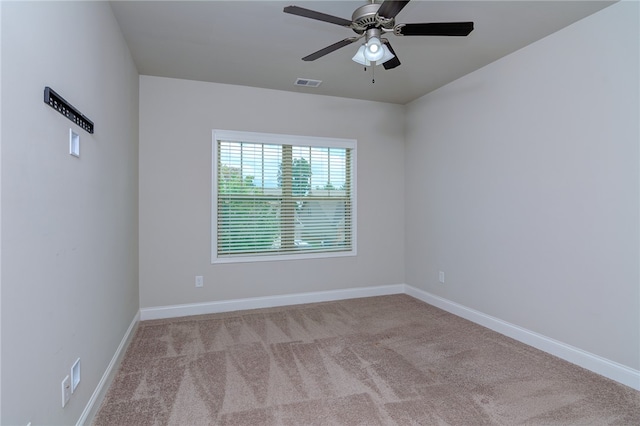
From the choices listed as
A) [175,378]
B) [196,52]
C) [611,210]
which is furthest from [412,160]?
→ [175,378]

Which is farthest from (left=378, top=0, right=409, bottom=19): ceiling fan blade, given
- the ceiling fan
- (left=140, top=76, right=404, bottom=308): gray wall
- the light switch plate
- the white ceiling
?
(left=140, top=76, right=404, bottom=308): gray wall

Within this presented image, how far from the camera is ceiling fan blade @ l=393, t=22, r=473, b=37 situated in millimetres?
1916

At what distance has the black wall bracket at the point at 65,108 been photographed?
138 centimetres

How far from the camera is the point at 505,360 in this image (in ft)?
8.80

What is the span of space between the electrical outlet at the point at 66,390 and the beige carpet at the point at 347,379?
448mm

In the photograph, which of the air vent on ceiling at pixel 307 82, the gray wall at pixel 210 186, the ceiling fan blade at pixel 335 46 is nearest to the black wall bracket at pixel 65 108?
the ceiling fan blade at pixel 335 46

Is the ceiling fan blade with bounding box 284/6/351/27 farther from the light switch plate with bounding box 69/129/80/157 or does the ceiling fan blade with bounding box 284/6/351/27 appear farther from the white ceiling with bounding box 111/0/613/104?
the light switch plate with bounding box 69/129/80/157

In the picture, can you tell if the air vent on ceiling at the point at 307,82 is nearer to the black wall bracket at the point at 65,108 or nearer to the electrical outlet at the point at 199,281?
the black wall bracket at the point at 65,108

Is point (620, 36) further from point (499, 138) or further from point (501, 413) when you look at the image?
point (501, 413)

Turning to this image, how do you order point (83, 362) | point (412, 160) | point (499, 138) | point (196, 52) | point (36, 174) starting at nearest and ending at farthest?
point (36, 174)
point (83, 362)
point (196, 52)
point (499, 138)
point (412, 160)

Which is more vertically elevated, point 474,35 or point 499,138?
point 474,35

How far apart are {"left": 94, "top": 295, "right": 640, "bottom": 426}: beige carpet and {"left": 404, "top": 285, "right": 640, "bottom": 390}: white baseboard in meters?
0.07

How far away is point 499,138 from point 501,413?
2.50 meters

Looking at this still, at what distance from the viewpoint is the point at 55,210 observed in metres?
1.48
